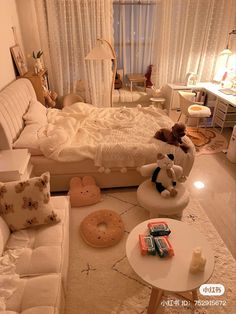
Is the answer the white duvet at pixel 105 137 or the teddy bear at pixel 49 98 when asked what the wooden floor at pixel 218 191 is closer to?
the white duvet at pixel 105 137

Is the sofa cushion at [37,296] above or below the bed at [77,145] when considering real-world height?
below

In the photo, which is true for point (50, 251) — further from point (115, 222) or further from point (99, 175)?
point (99, 175)

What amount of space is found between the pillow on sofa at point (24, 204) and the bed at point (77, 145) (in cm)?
70

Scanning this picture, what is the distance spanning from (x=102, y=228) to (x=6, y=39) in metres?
2.66

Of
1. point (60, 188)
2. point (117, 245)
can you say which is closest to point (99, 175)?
point (60, 188)

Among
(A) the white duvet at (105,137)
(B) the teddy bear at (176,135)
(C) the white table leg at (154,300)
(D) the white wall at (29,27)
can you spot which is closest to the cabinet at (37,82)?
(A) the white duvet at (105,137)

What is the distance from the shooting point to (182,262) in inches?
55.7

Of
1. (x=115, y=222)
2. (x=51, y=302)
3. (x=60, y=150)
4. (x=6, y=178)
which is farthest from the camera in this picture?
(x=60, y=150)

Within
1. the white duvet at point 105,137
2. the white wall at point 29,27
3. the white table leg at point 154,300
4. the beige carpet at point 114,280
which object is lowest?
the beige carpet at point 114,280

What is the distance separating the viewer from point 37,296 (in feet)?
4.22

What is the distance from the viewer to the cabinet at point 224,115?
12.5ft

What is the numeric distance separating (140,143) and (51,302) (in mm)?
1699

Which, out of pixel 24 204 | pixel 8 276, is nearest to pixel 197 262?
pixel 8 276

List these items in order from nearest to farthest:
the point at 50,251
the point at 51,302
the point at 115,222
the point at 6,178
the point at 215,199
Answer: the point at 51,302 → the point at 50,251 → the point at 6,178 → the point at 115,222 → the point at 215,199
